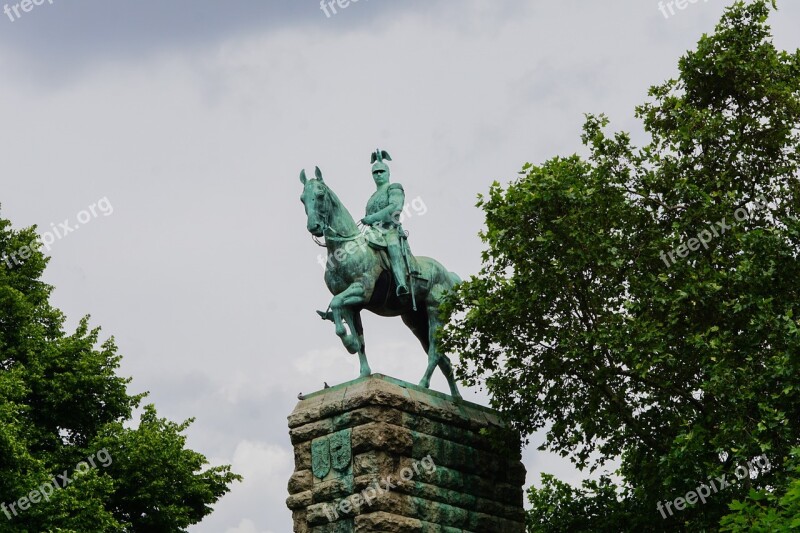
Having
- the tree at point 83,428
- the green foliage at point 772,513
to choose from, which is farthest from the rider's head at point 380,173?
the tree at point 83,428

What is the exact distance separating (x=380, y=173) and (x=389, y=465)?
209 inches

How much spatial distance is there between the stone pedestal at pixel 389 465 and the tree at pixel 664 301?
5.50 ft

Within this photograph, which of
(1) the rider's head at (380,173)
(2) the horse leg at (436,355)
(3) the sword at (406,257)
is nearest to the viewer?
(3) the sword at (406,257)

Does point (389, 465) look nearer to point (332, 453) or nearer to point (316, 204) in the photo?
point (332, 453)

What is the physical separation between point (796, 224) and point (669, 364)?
3060 millimetres

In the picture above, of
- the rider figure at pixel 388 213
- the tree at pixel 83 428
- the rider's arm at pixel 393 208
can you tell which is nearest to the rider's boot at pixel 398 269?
the rider figure at pixel 388 213

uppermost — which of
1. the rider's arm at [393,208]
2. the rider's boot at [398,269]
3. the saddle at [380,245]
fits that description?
the rider's arm at [393,208]

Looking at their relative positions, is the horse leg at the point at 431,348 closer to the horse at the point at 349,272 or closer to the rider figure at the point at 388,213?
the horse at the point at 349,272

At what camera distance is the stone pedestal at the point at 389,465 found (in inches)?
692

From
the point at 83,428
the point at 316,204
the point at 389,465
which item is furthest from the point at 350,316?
the point at 83,428

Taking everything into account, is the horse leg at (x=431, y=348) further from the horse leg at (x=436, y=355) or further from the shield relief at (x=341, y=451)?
the shield relief at (x=341, y=451)

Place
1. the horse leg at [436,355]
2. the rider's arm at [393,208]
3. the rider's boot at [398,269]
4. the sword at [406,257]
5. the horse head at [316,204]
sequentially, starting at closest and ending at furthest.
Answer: the horse head at [316,204]
the rider's boot at [398,269]
the sword at [406,257]
the rider's arm at [393,208]
the horse leg at [436,355]

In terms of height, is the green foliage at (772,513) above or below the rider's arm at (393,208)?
below

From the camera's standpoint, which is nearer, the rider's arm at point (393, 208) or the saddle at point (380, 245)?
the saddle at point (380, 245)
